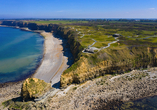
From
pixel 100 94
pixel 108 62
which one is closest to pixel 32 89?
pixel 100 94

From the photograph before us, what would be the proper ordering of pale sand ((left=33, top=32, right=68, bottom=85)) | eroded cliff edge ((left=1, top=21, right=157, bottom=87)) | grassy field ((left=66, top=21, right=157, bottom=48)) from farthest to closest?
grassy field ((left=66, top=21, right=157, bottom=48)) → pale sand ((left=33, top=32, right=68, bottom=85)) → eroded cliff edge ((left=1, top=21, right=157, bottom=87))

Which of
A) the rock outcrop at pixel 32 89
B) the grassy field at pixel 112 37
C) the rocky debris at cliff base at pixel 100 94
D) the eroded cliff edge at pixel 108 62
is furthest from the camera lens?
the grassy field at pixel 112 37

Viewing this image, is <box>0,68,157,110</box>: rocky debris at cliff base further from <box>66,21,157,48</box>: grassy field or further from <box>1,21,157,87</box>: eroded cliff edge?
<box>66,21,157,48</box>: grassy field

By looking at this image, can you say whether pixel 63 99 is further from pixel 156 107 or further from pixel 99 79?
pixel 156 107

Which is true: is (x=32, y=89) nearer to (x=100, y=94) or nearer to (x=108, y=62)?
(x=100, y=94)

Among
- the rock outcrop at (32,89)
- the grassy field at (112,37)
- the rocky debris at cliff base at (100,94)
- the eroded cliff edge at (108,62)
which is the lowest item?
the rocky debris at cliff base at (100,94)

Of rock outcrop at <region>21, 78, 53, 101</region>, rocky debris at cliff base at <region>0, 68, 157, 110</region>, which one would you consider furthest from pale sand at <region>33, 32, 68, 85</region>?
rocky debris at cliff base at <region>0, 68, 157, 110</region>

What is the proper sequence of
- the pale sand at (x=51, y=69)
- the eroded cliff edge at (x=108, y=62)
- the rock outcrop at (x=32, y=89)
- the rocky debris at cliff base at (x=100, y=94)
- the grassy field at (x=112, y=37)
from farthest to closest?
the grassy field at (x=112, y=37) < the pale sand at (x=51, y=69) < the eroded cliff edge at (x=108, y=62) < the rock outcrop at (x=32, y=89) < the rocky debris at cliff base at (x=100, y=94)

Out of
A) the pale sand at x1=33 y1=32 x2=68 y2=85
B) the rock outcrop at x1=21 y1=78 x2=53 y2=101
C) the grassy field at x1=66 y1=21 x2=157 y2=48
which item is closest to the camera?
the rock outcrop at x1=21 y1=78 x2=53 y2=101

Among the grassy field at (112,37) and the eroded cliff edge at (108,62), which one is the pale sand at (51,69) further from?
the grassy field at (112,37)

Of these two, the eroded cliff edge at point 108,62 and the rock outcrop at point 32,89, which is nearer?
the rock outcrop at point 32,89

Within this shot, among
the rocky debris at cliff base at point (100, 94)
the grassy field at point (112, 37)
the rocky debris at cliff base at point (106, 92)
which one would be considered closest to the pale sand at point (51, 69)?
the rocky debris at cliff base at point (100, 94)
